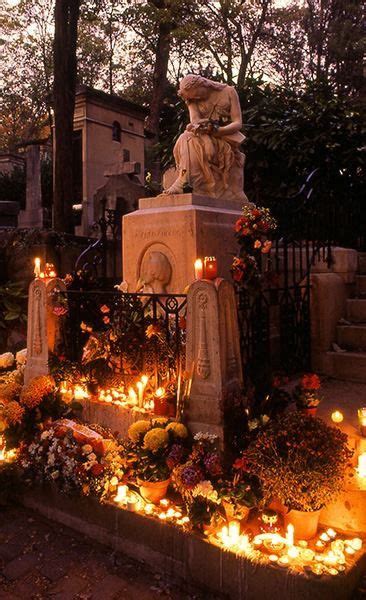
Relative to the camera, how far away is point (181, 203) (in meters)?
5.38

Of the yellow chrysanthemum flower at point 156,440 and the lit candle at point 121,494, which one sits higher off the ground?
the yellow chrysanthemum flower at point 156,440

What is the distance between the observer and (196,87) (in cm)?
582

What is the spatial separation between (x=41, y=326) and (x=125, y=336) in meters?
1.08

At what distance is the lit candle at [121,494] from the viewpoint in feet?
11.9

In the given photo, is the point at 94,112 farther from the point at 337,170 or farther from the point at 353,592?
the point at 353,592

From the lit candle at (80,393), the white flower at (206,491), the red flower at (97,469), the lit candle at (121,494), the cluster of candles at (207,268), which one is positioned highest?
the cluster of candles at (207,268)

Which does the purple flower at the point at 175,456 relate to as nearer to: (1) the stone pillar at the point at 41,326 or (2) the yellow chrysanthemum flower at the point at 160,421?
(2) the yellow chrysanthemum flower at the point at 160,421

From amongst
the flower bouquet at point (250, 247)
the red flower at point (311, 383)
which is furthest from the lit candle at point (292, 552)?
the flower bouquet at point (250, 247)

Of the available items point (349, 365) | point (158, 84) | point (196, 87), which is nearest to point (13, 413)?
point (349, 365)

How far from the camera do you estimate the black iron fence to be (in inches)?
172

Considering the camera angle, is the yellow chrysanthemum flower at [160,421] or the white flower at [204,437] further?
the yellow chrysanthemum flower at [160,421]

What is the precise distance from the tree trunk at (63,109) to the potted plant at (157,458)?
7388 mm

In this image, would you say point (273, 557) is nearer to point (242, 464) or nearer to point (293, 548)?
point (293, 548)

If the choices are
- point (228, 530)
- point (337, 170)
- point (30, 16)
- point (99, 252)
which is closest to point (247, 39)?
point (30, 16)
